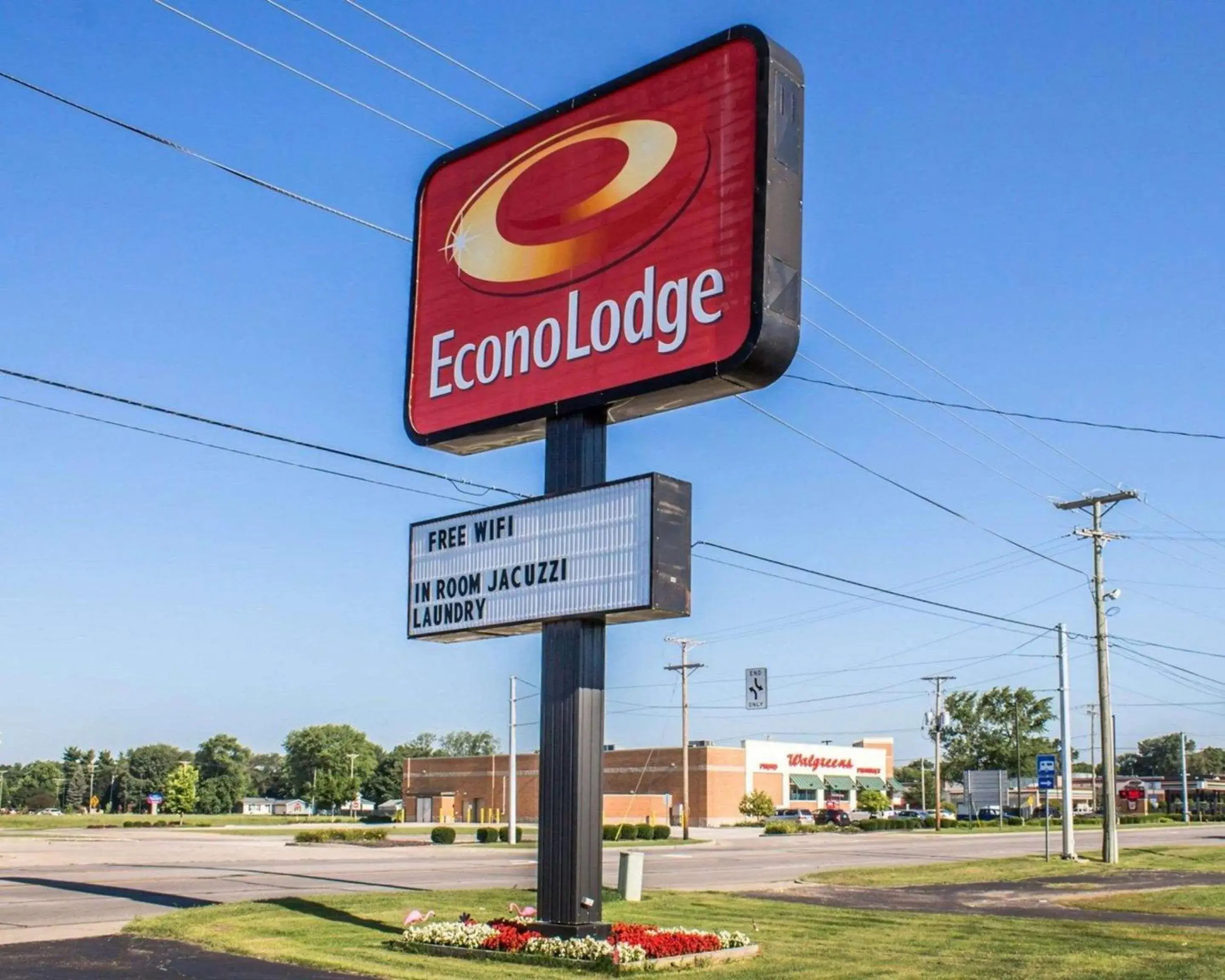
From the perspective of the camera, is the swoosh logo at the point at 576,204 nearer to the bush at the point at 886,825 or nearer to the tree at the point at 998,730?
the bush at the point at 886,825

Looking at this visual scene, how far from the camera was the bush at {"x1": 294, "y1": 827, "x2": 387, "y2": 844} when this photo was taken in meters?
57.9

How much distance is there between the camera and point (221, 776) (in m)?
179

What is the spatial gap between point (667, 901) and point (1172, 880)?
17.6 meters

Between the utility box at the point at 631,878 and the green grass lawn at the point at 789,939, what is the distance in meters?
0.36

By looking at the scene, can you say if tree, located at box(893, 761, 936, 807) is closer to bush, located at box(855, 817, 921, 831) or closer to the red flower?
bush, located at box(855, 817, 921, 831)

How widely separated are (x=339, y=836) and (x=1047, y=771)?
1418 inches

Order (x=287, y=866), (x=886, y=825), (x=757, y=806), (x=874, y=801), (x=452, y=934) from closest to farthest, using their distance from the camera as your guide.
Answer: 1. (x=452, y=934)
2. (x=287, y=866)
3. (x=886, y=825)
4. (x=757, y=806)
5. (x=874, y=801)

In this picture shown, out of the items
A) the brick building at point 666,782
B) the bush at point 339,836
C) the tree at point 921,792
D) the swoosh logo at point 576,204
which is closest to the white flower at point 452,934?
the swoosh logo at point 576,204

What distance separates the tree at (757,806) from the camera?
316ft

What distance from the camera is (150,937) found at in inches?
674

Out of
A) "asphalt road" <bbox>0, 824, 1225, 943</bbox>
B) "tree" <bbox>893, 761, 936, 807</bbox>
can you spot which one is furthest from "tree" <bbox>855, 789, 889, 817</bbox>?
"asphalt road" <bbox>0, 824, 1225, 943</bbox>

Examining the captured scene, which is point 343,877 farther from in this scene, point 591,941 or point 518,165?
point 518,165

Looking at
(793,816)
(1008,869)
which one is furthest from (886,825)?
(1008,869)

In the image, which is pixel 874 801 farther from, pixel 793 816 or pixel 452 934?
pixel 452 934
